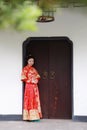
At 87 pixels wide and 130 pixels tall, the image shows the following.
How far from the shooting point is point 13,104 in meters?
8.34

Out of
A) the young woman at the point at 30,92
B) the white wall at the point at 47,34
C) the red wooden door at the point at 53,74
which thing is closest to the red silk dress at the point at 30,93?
the young woman at the point at 30,92

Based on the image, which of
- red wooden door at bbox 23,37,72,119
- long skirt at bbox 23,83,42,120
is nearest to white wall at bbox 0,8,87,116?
long skirt at bbox 23,83,42,120

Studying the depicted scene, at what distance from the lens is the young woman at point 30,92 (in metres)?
8.24

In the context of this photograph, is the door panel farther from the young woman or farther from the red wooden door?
the young woman

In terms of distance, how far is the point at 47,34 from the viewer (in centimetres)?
836
